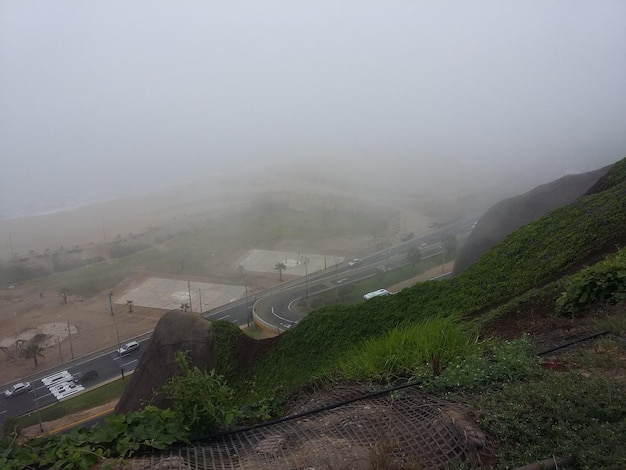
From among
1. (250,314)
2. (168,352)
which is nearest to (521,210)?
(168,352)

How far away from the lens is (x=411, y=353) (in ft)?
17.4

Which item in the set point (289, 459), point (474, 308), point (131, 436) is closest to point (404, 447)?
point (289, 459)

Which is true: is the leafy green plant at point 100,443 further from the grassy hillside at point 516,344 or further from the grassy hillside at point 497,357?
the grassy hillside at point 516,344

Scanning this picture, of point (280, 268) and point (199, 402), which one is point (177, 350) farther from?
point (280, 268)

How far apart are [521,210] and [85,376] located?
17.2 m

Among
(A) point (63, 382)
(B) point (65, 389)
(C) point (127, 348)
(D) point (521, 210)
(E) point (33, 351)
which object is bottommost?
(B) point (65, 389)

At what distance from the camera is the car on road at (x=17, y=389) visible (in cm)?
2052

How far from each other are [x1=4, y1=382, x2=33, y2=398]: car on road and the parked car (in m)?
1.68

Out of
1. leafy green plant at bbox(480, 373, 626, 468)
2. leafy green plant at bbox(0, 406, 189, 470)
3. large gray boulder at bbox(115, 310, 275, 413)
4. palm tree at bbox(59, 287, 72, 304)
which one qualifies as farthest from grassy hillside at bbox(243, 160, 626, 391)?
palm tree at bbox(59, 287, 72, 304)

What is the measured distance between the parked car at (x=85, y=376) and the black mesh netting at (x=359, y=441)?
62.1ft

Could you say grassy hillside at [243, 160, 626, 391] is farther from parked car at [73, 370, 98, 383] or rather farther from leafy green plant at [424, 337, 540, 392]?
parked car at [73, 370, 98, 383]

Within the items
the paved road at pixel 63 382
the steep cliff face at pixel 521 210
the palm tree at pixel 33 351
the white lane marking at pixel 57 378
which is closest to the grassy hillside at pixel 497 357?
the steep cliff face at pixel 521 210

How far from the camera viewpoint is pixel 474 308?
9406mm

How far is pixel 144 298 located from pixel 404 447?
95.0ft
